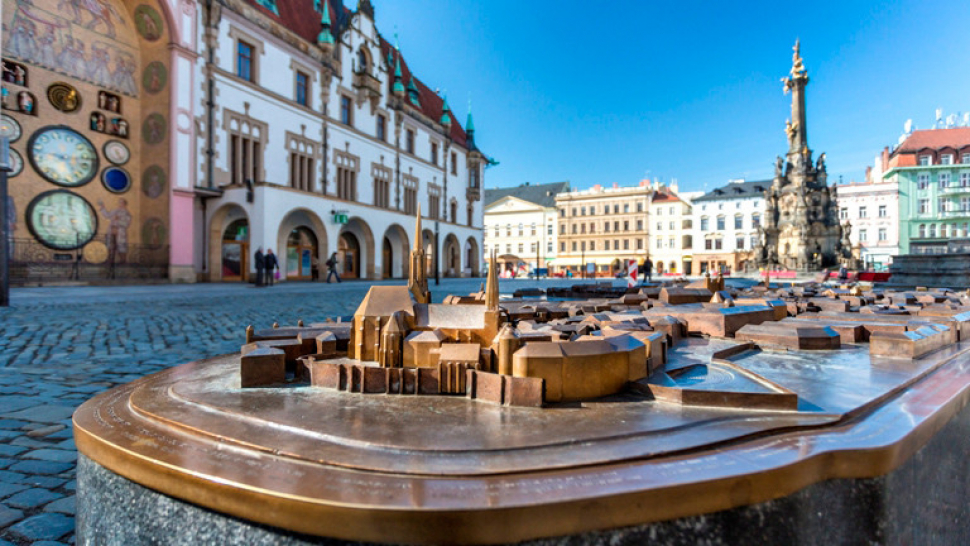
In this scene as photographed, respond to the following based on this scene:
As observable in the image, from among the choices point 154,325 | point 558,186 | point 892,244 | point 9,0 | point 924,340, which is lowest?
point 154,325

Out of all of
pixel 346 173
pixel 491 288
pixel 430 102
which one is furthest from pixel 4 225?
pixel 430 102

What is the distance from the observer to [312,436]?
4.22ft

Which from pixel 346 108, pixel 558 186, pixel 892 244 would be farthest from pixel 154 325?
pixel 558 186

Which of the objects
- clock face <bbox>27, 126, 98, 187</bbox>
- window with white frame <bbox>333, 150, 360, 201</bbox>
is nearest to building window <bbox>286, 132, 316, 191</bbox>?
window with white frame <bbox>333, 150, 360, 201</bbox>

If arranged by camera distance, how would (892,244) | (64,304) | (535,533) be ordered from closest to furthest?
1. (535,533)
2. (64,304)
3. (892,244)

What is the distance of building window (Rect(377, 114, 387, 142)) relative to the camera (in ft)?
101

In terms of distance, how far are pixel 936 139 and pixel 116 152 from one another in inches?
2583

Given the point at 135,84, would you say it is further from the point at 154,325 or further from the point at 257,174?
the point at 154,325

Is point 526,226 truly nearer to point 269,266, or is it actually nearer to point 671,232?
point 671,232

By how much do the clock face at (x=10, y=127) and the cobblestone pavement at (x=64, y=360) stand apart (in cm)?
826

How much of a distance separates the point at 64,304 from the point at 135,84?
13.1 metres

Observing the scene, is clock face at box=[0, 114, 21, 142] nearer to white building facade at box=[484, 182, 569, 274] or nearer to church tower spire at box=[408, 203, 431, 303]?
church tower spire at box=[408, 203, 431, 303]

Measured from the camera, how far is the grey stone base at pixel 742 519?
0.97 m

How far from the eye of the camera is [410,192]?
111ft
